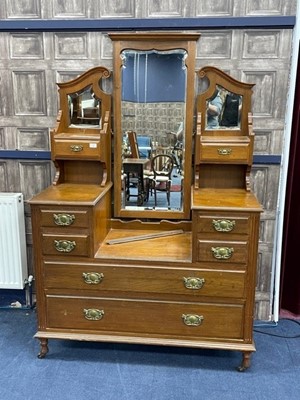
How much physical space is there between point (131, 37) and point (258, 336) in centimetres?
205

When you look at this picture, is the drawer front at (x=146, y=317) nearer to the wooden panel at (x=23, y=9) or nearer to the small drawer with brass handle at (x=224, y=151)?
the small drawer with brass handle at (x=224, y=151)

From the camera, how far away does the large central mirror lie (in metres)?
2.41

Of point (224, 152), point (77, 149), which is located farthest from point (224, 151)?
point (77, 149)

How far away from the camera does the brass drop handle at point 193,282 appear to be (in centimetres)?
218

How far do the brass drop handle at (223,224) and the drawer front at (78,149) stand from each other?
0.86 m

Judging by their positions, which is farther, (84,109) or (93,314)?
(84,109)

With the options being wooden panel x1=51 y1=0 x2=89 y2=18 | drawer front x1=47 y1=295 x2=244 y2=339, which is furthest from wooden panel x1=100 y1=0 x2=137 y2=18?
drawer front x1=47 y1=295 x2=244 y2=339

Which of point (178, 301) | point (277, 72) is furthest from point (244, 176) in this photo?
point (178, 301)

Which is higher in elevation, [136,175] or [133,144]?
[133,144]

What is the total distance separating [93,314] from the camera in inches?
90.0

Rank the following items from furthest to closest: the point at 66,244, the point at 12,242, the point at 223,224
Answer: the point at 12,242 < the point at 66,244 < the point at 223,224

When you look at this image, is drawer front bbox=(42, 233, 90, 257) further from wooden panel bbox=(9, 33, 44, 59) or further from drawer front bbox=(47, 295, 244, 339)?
wooden panel bbox=(9, 33, 44, 59)

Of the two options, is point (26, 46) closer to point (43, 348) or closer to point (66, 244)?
point (66, 244)

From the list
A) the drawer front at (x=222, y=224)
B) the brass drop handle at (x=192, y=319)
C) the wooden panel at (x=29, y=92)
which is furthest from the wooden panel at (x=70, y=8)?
the brass drop handle at (x=192, y=319)
